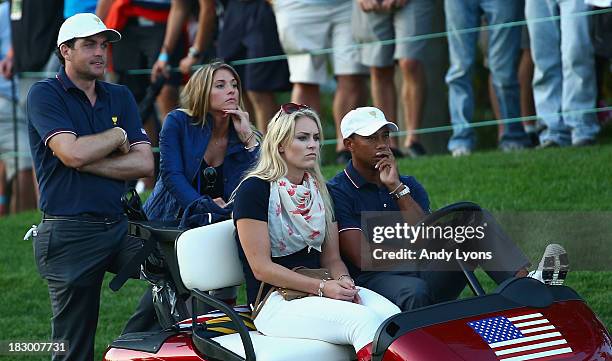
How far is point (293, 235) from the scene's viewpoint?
242 inches

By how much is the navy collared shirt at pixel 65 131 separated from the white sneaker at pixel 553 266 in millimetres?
2154

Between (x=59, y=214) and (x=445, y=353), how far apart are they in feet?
7.35

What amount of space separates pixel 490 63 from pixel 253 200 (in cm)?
460

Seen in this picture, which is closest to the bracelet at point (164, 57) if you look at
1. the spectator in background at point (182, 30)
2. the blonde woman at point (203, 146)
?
the spectator in background at point (182, 30)

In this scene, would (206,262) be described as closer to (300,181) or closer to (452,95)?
(300,181)

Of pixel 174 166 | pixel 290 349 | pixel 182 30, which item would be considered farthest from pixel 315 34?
pixel 290 349

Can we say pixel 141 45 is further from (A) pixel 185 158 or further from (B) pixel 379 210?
(B) pixel 379 210

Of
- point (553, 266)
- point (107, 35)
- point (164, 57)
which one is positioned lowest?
point (553, 266)

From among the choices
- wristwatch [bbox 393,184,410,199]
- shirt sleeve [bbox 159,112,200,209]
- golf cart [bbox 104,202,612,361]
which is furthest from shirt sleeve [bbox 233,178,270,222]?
shirt sleeve [bbox 159,112,200,209]

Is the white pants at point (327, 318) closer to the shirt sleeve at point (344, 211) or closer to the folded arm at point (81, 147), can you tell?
the shirt sleeve at point (344, 211)

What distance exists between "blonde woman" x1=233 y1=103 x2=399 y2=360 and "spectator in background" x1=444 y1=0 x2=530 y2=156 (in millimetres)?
4139

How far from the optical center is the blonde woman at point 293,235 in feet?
19.2

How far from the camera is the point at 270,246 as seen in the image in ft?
20.1

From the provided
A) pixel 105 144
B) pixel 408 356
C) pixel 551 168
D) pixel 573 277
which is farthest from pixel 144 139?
pixel 551 168
